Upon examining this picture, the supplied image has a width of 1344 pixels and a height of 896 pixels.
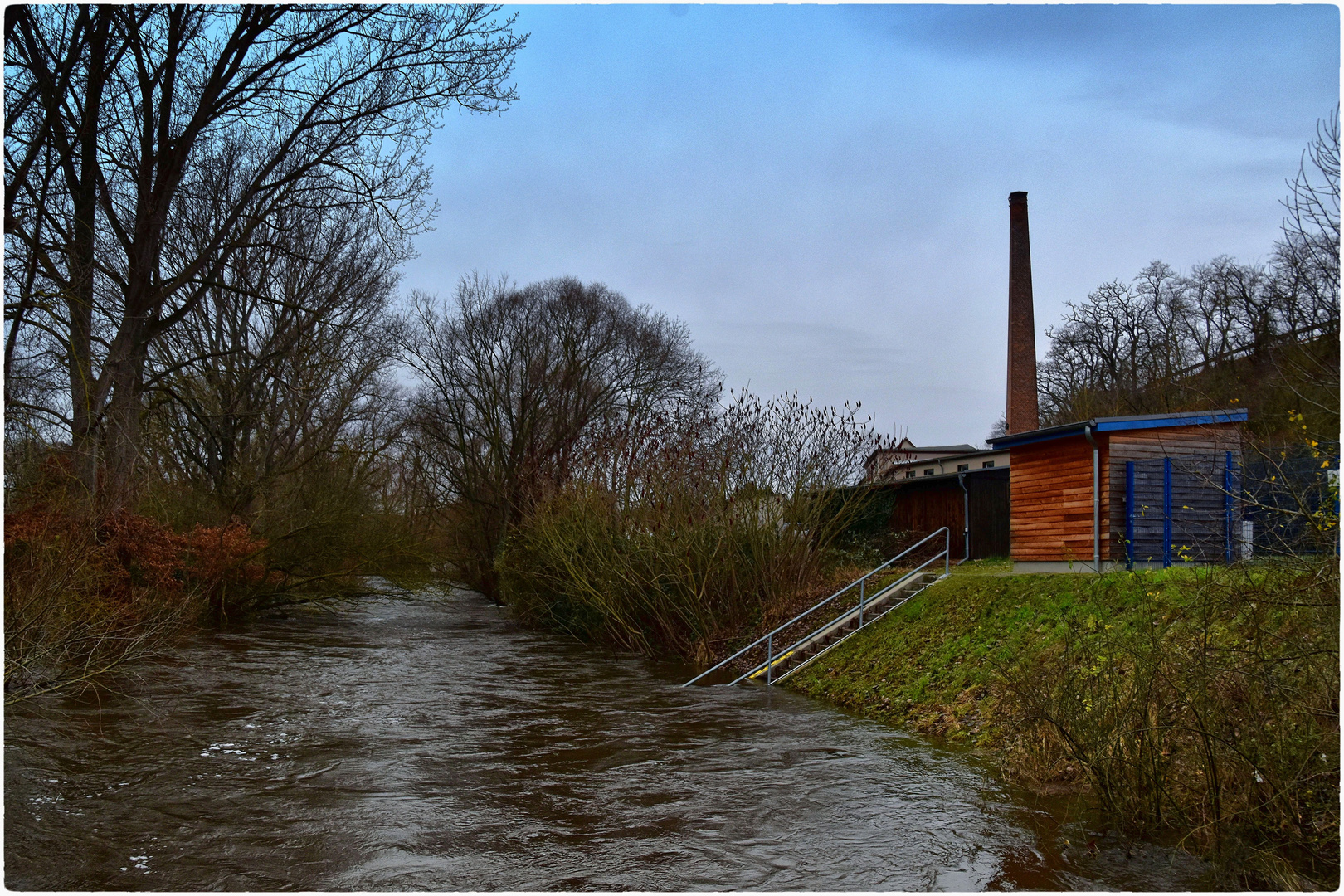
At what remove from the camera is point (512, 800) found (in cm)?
940

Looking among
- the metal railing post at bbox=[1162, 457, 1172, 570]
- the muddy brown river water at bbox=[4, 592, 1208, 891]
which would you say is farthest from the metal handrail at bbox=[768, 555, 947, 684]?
the metal railing post at bbox=[1162, 457, 1172, 570]

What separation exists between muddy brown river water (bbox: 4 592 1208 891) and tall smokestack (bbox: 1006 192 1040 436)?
19.8m

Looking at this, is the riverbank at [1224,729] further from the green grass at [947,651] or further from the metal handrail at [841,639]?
the metal handrail at [841,639]

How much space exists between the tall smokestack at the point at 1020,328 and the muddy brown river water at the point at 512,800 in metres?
19.8

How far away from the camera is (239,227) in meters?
19.5

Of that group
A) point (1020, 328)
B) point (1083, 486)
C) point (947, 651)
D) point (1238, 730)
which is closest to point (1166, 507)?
point (1083, 486)

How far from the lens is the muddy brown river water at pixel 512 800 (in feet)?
23.6

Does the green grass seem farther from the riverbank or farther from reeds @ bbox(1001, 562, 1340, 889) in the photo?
reeds @ bbox(1001, 562, 1340, 889)

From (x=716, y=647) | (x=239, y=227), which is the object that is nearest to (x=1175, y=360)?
(x=716, y=647)

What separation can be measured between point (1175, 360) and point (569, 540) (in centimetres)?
2857

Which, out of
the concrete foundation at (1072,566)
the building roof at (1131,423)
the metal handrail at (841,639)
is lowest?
the metal handrail at (841,639)

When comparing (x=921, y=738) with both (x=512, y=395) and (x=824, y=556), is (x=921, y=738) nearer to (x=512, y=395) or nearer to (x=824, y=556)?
(x=824, y=556)

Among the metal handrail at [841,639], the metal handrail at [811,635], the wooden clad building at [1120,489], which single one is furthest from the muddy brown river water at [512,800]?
the wooden clad building at [1120,489]

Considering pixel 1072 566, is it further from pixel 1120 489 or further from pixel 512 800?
pixel 512 800
